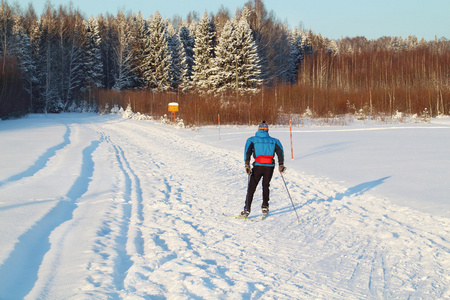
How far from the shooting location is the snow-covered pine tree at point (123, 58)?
53906 millimetres

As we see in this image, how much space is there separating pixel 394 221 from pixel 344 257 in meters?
1.94

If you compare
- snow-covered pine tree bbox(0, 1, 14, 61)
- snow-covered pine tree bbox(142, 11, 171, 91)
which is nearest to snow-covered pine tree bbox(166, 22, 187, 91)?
snow-covered pine tree bbox(142, 11, 171, 91)

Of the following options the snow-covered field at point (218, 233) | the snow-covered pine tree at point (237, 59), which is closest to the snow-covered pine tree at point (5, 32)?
the snow-covered pine tree at point (237, 59)

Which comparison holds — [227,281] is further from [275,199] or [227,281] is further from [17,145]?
[17,145]

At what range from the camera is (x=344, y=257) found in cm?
491

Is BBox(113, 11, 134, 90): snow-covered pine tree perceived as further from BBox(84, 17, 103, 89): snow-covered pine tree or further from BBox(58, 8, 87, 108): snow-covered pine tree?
BBox(58, 8, 87, 108): snow-covered pine tree

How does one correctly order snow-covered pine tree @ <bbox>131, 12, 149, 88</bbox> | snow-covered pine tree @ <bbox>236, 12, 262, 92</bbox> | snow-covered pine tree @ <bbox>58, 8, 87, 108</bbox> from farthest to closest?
snow-covered pine tree @ <bbox>131, 12, 149, 88</bbox>, snow-covered pine tree @ <bbox>58, 8, 87, 108</bbox>, snow-covered pine tree @ <bbox>236, 12, 262, 92</bbox>

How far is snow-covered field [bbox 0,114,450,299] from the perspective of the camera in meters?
4.09

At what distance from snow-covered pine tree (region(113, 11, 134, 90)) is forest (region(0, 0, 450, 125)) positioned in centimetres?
16

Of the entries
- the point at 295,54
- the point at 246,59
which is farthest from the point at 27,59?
the point at 295,54

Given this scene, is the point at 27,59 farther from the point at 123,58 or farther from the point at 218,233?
the point at 218,233

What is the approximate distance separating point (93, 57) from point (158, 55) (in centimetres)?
1169

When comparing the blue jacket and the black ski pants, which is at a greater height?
the blue jacket

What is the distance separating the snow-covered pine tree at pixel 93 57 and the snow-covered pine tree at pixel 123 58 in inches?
109
